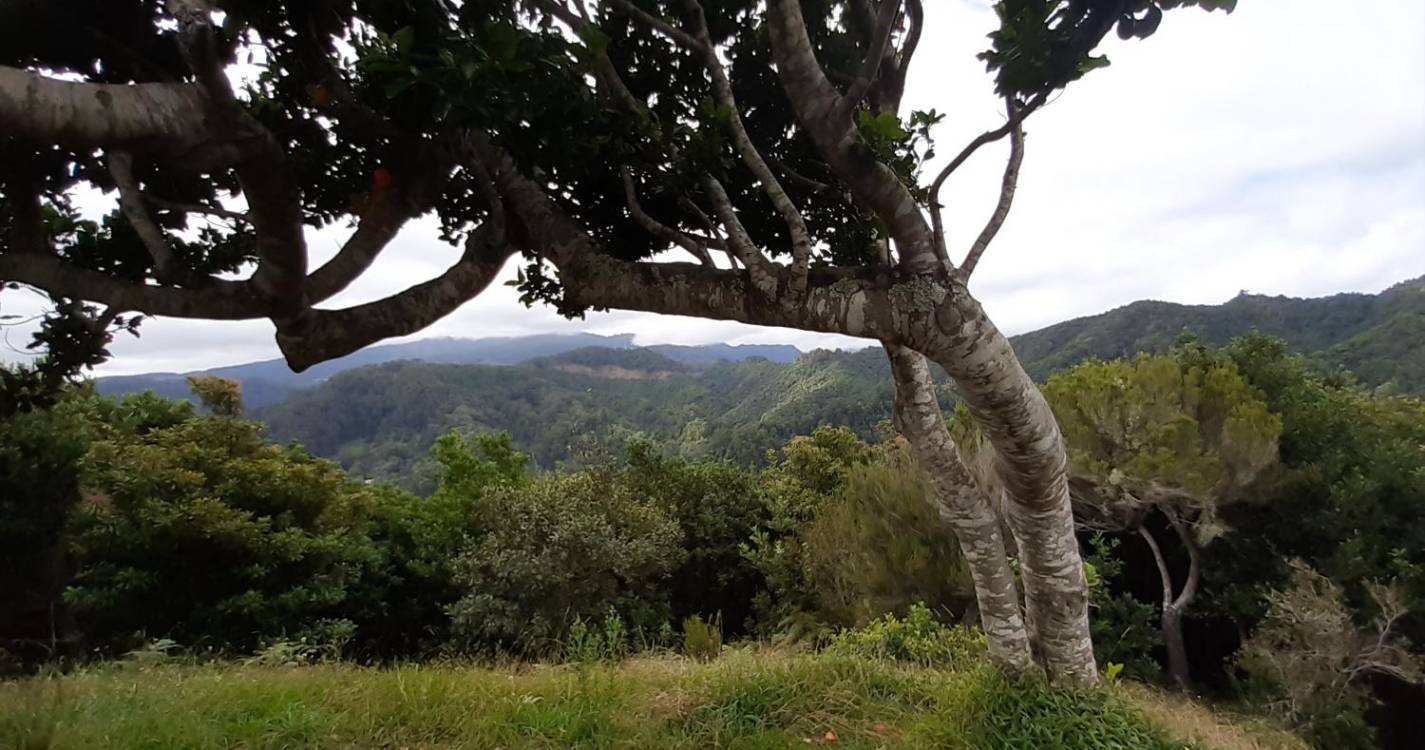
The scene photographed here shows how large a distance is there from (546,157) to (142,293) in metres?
1.66

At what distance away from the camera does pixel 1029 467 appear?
2.52 meters

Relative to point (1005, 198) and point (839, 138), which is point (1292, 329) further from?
point (839, 138)

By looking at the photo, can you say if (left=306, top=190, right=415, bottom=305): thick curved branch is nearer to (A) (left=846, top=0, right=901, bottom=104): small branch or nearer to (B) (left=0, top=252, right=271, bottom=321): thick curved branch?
(B) (left=0, top=252, right=271, bottom=321): thick curved branch

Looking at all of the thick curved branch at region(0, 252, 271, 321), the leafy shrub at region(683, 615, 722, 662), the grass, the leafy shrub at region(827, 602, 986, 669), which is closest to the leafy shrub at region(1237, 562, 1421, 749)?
the leafy shrub at region(827, 602, 986, 669)

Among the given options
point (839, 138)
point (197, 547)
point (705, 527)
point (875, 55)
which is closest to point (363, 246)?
point (839, 138)


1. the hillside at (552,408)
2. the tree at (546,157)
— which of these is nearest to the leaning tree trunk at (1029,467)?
the tree at (546,157)

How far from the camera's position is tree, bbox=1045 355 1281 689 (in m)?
8.96

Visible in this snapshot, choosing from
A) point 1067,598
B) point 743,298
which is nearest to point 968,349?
point 743,298

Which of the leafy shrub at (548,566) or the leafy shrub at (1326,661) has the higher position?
the leafy shrub at (548,566)

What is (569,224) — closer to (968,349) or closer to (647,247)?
(647,247)

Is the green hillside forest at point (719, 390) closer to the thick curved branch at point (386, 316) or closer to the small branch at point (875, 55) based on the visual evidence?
the thick curved branch at point (386, 316)

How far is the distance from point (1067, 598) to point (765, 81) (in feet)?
8.77

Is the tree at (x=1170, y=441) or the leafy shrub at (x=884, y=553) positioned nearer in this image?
the leafy shrub at (x=884, y=553)

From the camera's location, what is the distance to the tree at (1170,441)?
896 centimetres
